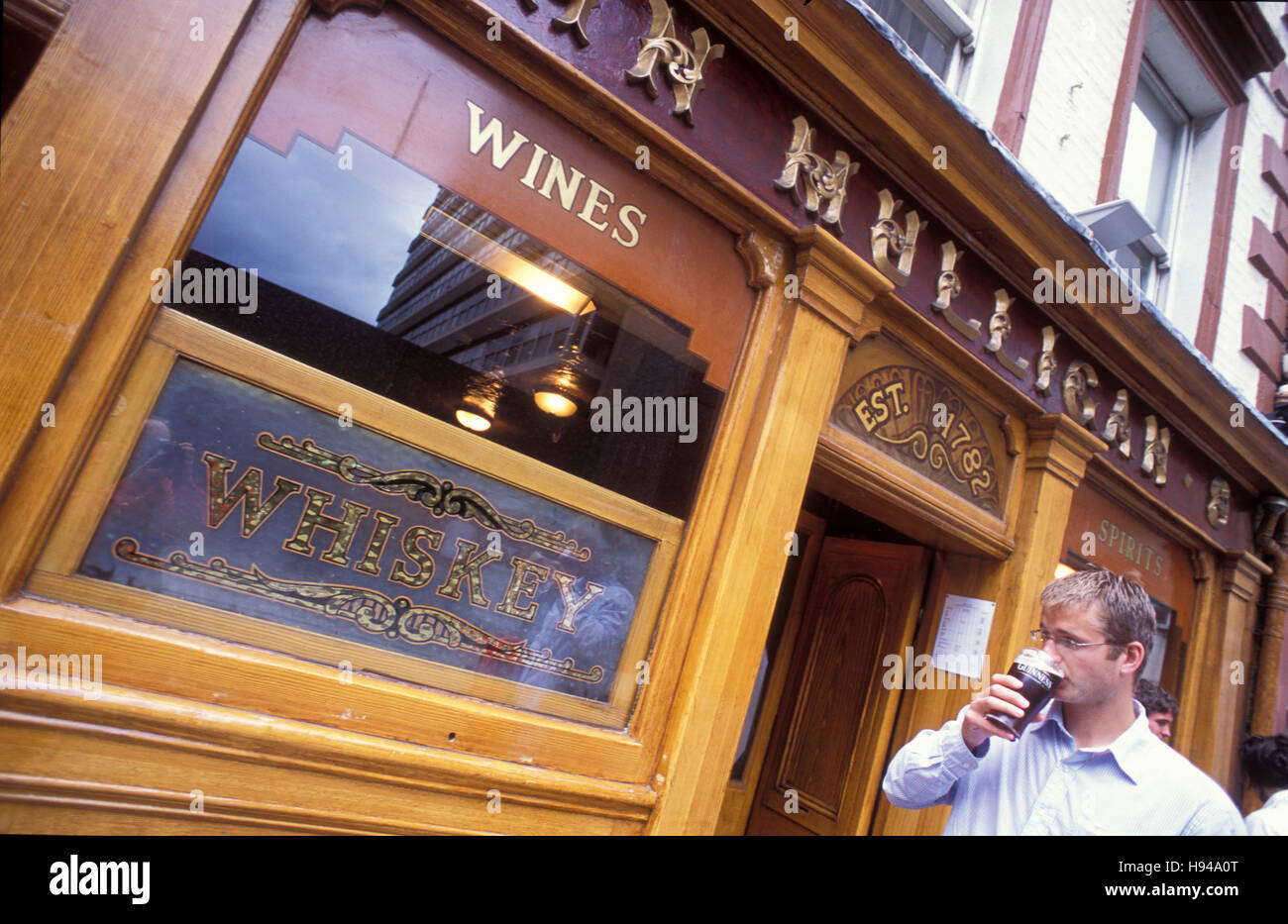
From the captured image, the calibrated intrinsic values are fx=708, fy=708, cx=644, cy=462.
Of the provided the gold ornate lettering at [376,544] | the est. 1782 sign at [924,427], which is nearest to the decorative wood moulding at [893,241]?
the est. 1782 sign at [924,427]

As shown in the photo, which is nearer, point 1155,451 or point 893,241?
point 893,241

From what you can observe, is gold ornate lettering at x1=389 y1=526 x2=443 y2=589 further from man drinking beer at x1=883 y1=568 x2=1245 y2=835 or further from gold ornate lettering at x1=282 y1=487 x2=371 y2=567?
man drinking beer at x1=883 y1=568 x2=1245 y2=835

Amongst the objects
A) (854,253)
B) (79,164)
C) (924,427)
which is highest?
(854,253)

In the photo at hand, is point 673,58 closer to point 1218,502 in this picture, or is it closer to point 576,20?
point 576,20

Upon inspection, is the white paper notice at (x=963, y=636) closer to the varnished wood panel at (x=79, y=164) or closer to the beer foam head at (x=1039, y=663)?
the beer foam head at (x=1039, y=663)

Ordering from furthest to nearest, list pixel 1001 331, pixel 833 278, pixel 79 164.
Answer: pixel 1001 331, pixel 833 278, pixel 79 164

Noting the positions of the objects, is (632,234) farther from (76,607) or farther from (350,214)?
(76,607)

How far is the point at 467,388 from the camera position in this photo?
2.26 m

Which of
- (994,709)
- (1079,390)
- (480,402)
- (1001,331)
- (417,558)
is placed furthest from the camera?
(1079,390)

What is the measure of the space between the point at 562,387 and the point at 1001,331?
248cm

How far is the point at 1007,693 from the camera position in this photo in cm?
183

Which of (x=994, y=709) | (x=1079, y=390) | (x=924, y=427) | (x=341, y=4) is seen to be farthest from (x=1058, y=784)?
(x=341, y=4)
